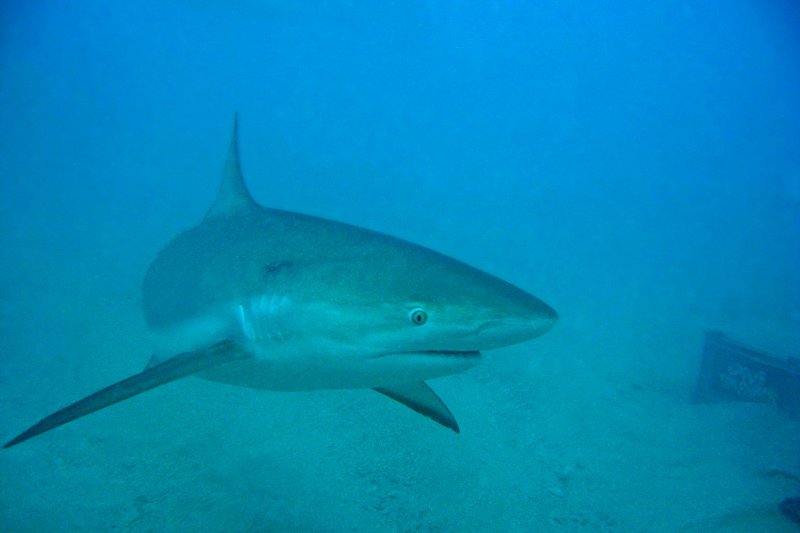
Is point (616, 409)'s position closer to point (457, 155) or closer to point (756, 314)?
point (756, 314)

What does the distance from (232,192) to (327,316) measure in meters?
2.04

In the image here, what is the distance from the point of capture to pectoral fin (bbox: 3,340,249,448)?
1.74 m

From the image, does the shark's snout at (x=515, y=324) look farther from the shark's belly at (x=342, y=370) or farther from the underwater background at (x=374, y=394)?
the underwater background at (x=374, y=394)

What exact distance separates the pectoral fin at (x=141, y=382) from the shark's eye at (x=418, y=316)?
94 centimetres

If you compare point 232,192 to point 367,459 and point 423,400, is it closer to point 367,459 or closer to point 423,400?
point 423,400

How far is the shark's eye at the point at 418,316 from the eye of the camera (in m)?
1.79

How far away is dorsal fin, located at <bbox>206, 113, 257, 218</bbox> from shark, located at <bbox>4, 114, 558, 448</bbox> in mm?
592

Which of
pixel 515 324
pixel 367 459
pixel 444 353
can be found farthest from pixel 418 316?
pixel 367 459

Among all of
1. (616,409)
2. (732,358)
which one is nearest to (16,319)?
(616,409)

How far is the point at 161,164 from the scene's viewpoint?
60.0 m

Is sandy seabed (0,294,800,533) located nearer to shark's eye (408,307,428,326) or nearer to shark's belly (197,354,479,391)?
shark's belly (197,354,479,391)

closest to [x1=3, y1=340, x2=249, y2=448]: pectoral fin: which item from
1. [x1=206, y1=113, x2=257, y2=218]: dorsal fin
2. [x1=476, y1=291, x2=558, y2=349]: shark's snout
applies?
[x1=476, y1=291, x2=558, y2=349]: shark's snout

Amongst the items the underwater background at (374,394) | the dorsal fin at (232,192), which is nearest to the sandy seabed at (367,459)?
the underwater background at (374,394)

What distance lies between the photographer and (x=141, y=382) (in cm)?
187
